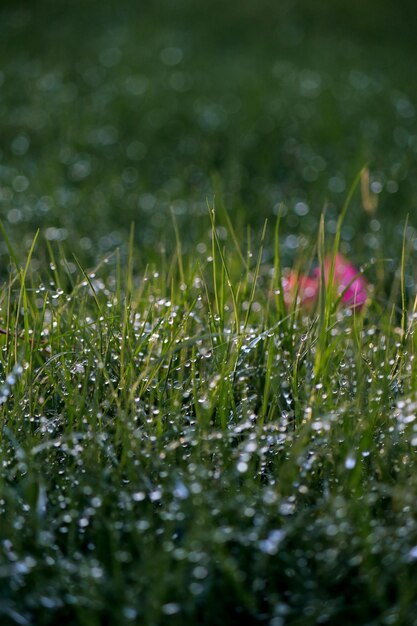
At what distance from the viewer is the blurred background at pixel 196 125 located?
2.74 m

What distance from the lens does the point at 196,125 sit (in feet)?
12.4

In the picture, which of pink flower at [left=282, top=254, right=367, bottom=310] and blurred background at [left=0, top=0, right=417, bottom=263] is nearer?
pink flower at [left=282, top=254, right=367, bottom=310]

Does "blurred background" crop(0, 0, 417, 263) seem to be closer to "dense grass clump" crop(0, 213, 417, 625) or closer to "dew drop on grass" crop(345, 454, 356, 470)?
"dense grass clump" crop(0, 213, 417, 625)

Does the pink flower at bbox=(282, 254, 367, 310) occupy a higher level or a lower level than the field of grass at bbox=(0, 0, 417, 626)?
higher

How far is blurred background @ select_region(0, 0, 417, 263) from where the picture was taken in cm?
274

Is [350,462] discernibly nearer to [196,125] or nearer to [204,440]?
[204,440]

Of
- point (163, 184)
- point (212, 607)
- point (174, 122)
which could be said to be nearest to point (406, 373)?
point (212, 607)

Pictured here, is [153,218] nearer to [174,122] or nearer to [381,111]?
[174,122]

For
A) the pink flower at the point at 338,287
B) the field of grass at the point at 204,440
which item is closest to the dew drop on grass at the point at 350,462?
the field of grass at the point at 204,440

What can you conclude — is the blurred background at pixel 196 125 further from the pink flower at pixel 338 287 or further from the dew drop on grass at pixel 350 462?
the dew drop on grass at pixel 350 462

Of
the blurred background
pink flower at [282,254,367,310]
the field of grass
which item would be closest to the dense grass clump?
the field of grass

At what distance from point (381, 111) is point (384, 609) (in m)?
3.60

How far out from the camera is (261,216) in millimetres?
2832

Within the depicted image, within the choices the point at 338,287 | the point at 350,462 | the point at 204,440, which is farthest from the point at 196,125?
the point at 350,462
